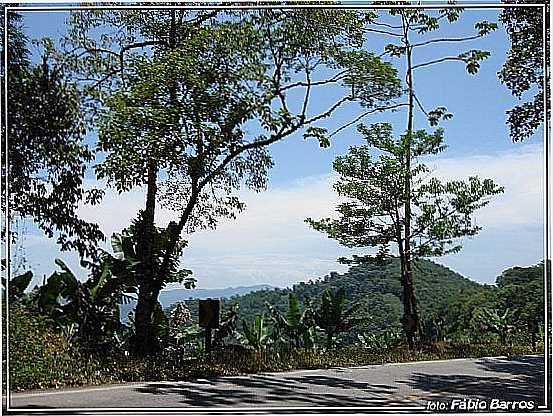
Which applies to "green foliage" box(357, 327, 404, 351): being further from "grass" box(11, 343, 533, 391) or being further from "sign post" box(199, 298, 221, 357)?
"sign post" box(199, 298, 221, 357)

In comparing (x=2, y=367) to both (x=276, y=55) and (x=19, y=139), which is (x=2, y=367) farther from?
(x=276, y=55)

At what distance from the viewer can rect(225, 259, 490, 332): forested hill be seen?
4.34 metres

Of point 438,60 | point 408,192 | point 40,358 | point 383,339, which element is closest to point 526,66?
point 438,60

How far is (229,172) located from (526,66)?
5.40ft

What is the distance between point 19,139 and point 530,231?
269 centimetres

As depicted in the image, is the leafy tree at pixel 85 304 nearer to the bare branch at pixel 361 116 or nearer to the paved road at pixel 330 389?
the paved road at pixel 330 389

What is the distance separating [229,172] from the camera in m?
4.40

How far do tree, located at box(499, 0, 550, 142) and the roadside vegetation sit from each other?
6 centimetres

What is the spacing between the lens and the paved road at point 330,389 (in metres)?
4.23

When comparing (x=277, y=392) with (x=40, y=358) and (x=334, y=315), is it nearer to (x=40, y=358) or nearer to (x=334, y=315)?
(x=334, y=315)

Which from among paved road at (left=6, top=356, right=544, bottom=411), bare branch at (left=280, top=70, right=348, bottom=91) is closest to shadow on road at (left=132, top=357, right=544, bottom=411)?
paved road at (left=6, top=356, right=544, bottom=411)

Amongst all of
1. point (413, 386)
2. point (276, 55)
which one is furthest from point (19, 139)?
point (413, 386)

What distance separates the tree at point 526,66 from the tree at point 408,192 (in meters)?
0.13

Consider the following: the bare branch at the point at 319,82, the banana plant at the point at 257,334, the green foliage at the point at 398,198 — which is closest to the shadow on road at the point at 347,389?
the banana plant at the point at 257,334
